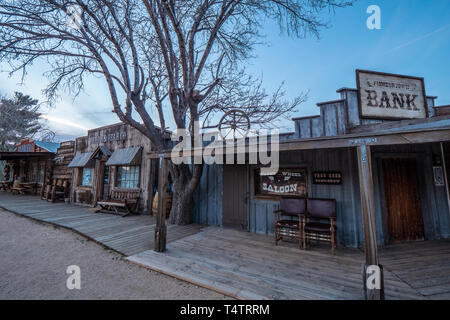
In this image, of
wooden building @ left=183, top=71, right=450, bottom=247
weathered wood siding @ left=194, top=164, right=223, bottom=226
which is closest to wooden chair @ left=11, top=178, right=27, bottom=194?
weathered wood siding @ left=194, top=164, right=223, bottom=226

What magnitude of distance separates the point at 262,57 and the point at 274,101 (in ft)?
5.25

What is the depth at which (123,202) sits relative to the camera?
6.99m

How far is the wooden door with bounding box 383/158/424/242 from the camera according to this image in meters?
4.36

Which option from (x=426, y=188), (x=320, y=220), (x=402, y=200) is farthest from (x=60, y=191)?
(x=426, y=188)

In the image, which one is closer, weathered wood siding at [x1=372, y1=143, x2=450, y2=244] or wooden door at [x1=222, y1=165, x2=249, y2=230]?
weathered wood siding at [x1=372, y1=143, x2=450, y2=244]

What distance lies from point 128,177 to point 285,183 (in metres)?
6.39

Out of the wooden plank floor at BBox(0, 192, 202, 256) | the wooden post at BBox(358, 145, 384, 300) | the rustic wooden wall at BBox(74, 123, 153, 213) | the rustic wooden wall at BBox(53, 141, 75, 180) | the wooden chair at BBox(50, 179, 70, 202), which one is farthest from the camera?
the rustic wooden wall at BBox(53, 141, 75, 180)

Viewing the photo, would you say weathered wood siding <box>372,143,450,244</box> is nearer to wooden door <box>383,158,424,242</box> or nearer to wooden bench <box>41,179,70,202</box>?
wooden door <box>383,158,424,242</box>

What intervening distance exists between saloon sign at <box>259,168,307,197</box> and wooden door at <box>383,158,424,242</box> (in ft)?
6.08

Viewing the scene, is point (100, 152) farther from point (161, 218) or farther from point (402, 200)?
point (402, 200)

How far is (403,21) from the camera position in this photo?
16.7 ft

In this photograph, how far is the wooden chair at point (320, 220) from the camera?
3.70 metres

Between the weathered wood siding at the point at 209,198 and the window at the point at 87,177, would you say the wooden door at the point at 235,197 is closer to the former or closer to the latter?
the weathered wood siding at the point at 209,198

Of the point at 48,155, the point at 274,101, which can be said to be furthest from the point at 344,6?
the point at 48,155
